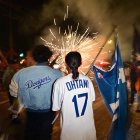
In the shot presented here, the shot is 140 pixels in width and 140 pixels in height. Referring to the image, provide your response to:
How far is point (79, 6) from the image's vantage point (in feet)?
73.7

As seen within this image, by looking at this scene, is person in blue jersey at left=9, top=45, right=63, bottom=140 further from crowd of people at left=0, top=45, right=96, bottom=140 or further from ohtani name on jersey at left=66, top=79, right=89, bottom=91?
ohtani name on jersey at left=66, top=79, right=89, bottom=91

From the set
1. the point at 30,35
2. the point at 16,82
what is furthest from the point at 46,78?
the point at 30,35

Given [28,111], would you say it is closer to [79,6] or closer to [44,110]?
[44,110]

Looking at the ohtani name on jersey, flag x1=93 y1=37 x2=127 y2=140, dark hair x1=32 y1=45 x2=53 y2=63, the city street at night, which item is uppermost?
dark hair x1=32 y1=45 x2=53 y2=63

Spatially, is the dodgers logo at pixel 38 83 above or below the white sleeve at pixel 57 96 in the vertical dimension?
above

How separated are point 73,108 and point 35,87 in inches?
24.4

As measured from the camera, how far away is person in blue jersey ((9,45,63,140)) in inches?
163

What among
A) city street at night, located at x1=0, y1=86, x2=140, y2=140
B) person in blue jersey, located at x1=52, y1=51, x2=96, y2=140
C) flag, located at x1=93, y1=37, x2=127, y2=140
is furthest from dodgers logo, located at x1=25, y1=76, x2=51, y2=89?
city street at night, located at x1=0, y1=86, x2=140, y2=140

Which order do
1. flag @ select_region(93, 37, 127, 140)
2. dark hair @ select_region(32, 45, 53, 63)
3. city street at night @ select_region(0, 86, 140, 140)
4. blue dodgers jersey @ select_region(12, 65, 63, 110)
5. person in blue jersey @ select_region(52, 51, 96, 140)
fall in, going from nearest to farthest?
person in blue jersey @ select_region(52, 51, 96, 140) → blue dodgers jersey @ select_region(12, 65, 63, 110) → dark hair @ select_region(32, 45, 53, 63) → flag @ select_region(93, 37, 127, 140) → city street at night @ select_region(0, 86, 140, 140)

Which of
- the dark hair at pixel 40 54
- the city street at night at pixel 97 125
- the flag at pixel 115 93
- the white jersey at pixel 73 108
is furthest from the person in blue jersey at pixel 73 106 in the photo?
the city street at night at pixel 97 125

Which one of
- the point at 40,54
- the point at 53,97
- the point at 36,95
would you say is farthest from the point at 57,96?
the point at 40,54

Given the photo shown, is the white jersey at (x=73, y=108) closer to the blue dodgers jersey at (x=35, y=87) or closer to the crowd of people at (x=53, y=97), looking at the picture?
the crowd of people at (x=53, y=97)

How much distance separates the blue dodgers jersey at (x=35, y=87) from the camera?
4.12m

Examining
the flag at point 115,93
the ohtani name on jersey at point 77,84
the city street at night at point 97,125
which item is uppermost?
the ohtani name on jersey at point 77,84
